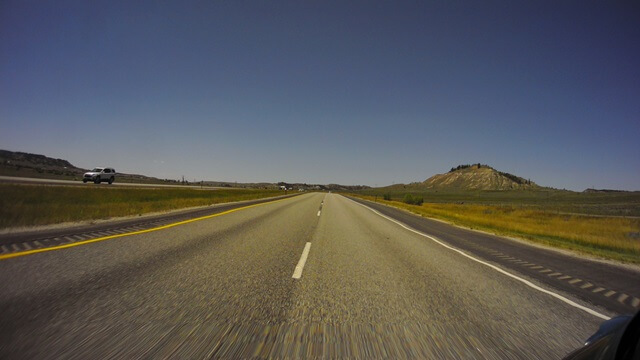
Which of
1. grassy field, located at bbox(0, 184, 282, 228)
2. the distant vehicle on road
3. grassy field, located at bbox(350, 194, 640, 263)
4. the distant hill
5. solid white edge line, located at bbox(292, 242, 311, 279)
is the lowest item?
grassy field, located at bbox(350, 194, 640, 263)

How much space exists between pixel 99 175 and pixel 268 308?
4521 centimetres

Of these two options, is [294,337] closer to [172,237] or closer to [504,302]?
[504,302]

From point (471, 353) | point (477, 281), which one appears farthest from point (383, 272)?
point (471, 353)

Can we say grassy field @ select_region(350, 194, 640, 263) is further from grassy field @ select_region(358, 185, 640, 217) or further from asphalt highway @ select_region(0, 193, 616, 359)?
grassy field @ select_region(358, 185, 640, 217)

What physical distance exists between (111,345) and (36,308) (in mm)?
1448

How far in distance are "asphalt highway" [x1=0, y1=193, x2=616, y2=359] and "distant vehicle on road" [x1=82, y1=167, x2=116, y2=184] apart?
39.6m

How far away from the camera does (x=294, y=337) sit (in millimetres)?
2840

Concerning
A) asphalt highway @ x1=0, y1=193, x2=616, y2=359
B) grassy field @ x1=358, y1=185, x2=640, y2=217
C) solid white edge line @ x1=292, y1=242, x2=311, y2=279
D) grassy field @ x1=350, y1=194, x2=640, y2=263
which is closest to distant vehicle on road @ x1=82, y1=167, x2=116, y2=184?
asphalt highway @ x1=0, y1=193, x2=616, y2=359

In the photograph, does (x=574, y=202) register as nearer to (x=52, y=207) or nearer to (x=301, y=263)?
(x=301, y=263)

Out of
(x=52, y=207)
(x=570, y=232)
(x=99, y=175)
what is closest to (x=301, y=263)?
(x=52, y=207)

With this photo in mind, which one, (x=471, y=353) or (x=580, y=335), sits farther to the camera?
(x=580, y=335)

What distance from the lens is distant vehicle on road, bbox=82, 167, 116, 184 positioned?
37.3 meters

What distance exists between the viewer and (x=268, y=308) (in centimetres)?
352

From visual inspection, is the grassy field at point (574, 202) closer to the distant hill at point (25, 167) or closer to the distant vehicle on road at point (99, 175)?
the distant vehicle on road at point (99, 175)
